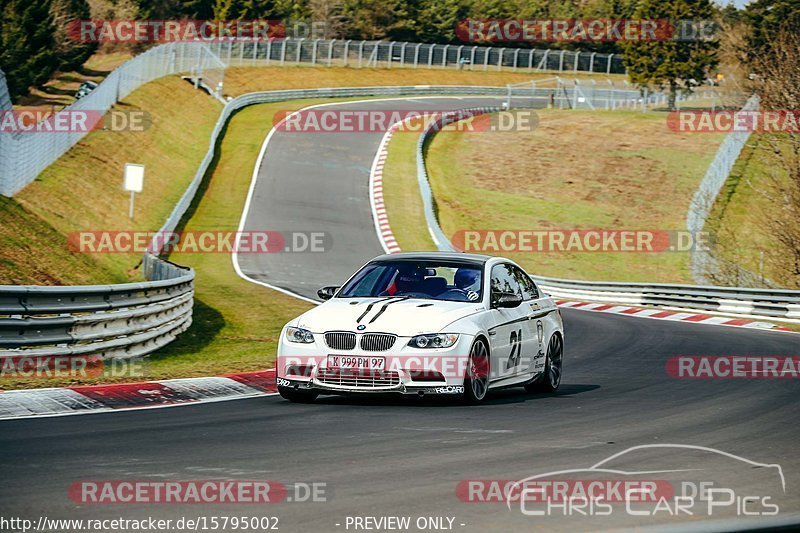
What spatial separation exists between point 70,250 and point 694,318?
1534cm

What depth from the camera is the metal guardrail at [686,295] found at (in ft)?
92.7

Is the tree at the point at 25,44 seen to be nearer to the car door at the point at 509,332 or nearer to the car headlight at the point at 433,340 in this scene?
the car door at the point at 509,332

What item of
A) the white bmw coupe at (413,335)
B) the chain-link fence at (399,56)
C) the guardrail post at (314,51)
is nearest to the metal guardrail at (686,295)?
the white bmw coupe at (413,335)

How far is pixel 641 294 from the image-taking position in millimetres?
33406

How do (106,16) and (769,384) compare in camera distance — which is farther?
(106,16)

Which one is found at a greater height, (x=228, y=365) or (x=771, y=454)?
(x=771, y=454)

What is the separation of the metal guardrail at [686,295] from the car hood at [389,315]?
18.2 meters

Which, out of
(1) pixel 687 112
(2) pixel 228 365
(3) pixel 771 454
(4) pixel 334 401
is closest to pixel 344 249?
(2) pixel 228 365

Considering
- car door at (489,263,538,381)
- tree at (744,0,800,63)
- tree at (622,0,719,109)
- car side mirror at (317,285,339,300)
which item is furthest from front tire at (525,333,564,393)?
tree at (622,0,719,109)

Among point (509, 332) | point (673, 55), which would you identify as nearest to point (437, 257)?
point (509, 332)

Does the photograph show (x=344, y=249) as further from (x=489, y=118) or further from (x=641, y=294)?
(x=489, y=118)

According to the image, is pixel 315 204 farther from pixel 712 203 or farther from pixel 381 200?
pixel 712 203

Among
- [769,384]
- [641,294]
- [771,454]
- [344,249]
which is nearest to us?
[771,454]

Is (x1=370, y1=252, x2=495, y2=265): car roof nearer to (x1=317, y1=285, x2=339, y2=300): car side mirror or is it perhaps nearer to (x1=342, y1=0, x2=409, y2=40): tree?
(x1=317, y1=285, x2=339, y2=300): car side mirror
